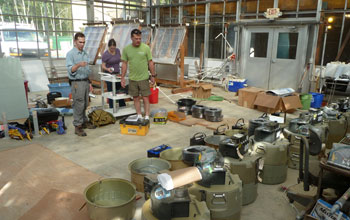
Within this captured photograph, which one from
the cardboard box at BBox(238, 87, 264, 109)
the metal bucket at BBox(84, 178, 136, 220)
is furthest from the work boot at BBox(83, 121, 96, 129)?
the cardboard box at BBox(238, 87, 264, 109)

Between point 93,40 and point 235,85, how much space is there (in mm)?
4781

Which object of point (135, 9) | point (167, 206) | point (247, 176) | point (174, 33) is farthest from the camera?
point (135, 9)

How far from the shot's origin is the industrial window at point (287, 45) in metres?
7.86

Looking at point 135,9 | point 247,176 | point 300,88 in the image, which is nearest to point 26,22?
point 135,9

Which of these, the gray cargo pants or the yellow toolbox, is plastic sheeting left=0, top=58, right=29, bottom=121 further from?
the yellow toolbox

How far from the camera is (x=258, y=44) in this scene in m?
8.65

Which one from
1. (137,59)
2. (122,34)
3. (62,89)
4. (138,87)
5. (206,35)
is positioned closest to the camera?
(137,59)

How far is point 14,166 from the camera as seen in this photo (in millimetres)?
3455

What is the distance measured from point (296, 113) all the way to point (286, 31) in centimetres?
293

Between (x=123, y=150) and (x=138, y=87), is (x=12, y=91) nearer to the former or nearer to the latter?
(x=138, y=87)

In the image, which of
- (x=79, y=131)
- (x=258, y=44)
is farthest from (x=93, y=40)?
(x=258, y=44)

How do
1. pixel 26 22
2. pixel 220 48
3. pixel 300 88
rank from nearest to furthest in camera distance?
pixel 300 88
pixel 26 22
pixel 220 48

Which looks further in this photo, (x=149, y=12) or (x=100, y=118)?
(x=149, y=12)

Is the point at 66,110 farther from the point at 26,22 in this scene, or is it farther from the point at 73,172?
the point at 26,22
